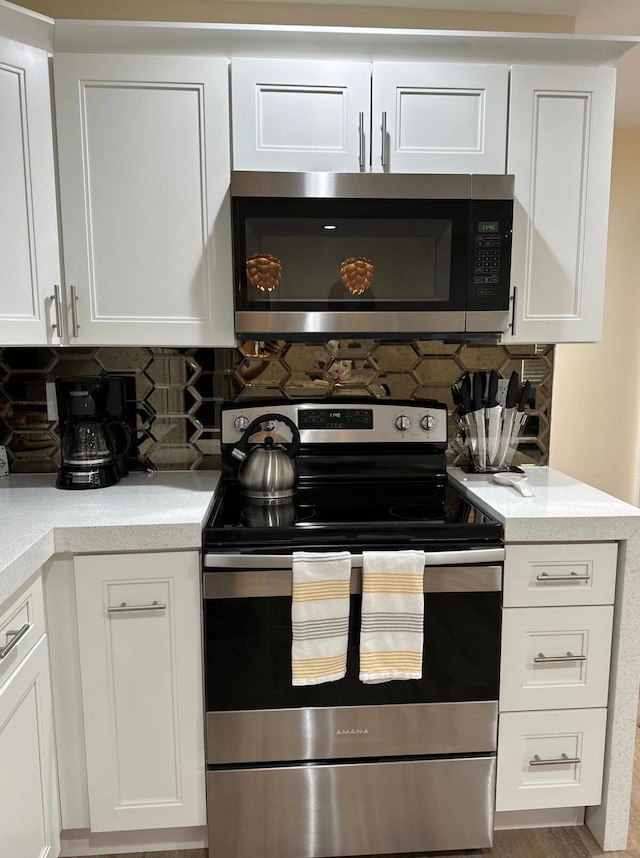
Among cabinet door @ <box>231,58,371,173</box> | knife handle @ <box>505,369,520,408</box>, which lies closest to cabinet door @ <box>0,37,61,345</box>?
cabinet door @ <box>231,58,371,173</box>

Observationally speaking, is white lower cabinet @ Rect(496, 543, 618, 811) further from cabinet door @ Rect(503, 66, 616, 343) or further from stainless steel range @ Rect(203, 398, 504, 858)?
cabinet door @ Rect(503, 66, 616, 343)

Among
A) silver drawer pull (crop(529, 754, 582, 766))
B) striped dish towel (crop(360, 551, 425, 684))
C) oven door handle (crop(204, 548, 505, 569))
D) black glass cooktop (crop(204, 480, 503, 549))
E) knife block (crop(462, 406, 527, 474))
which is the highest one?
knife block (crop(462, 406, 527, 474))

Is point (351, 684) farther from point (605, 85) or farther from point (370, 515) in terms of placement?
point (605, 85)

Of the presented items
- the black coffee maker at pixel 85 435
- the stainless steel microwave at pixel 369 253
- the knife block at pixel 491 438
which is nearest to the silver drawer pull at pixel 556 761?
the knife block at pixel 491 438

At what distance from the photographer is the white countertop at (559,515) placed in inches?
60.9

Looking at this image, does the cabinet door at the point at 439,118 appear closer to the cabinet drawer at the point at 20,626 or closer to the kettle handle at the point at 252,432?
the kettle handle at the point at 252,432

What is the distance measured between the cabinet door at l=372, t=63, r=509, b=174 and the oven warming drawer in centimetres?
163

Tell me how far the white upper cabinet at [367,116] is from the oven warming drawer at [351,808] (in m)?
1.62

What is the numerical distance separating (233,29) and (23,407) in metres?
1.32

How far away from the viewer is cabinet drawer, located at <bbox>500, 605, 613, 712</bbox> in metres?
1.59

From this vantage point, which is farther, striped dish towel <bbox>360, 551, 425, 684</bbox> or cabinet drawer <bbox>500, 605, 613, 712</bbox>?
cabinet drawer <bbox>500, 605, 613, 712</bbox>

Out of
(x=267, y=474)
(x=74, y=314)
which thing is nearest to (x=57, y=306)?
(x=74, y=314)

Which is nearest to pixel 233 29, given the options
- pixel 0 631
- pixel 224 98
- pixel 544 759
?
pixel 224 98

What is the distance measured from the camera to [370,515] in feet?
5.37
